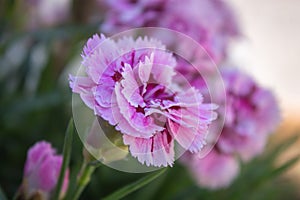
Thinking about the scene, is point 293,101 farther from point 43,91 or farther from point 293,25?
point 43,91

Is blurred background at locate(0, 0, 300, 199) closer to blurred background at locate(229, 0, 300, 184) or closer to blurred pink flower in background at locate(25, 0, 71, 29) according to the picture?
blurred pink flower in background at locate(25, 0, 71, 29)

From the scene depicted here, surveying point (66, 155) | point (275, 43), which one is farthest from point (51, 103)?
point (275, 43)

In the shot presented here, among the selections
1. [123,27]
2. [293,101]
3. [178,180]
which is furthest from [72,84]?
[293,101]

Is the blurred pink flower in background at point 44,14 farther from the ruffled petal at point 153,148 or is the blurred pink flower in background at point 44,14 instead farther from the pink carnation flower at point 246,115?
the ruffled petal at point 153,148

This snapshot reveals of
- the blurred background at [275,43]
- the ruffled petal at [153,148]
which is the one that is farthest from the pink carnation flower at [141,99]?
the blurred background at [275,43]

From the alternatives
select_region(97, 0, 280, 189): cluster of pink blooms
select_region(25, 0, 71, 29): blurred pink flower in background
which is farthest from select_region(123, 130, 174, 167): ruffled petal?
select_region(25, 0, 71, 29): blurred pink flower in background

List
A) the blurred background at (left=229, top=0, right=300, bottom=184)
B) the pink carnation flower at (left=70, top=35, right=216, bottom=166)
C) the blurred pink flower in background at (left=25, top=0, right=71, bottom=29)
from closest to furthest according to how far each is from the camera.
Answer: the pink carnation flower at (left=70, top=35, right=216, bottom=166) → the blurred pink flower in background at (left=25, top=0, right=71, bottom=29) → the blurred background at (left=229, top=0, right=300, bottom=184)

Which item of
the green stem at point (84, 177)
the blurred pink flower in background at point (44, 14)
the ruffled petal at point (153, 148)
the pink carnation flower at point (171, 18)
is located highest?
the blurred pink flower in background at point (44, 14)
